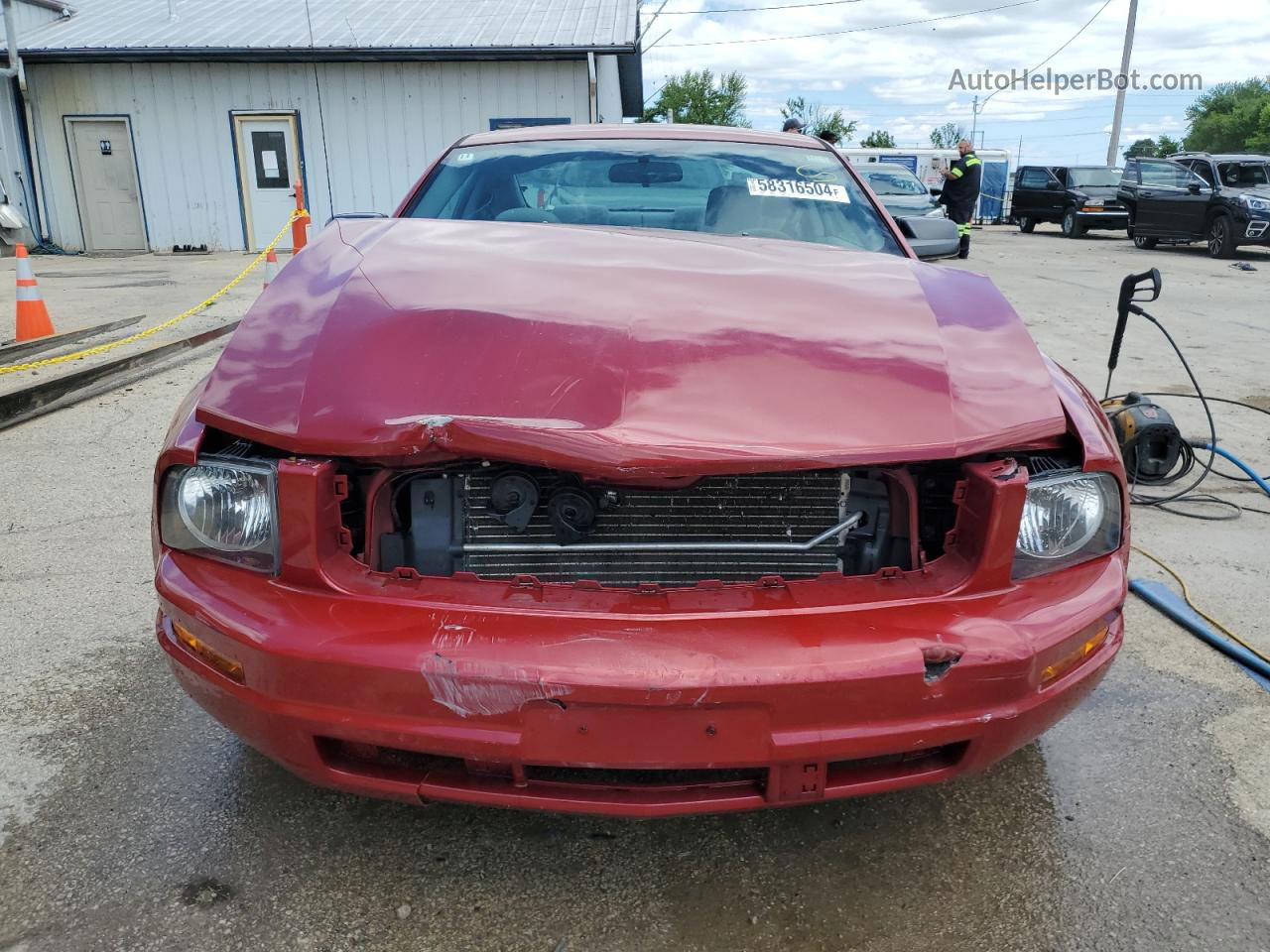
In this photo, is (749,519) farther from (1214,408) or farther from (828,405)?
(1214,408)

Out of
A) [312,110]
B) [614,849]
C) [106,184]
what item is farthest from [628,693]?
[106,184]

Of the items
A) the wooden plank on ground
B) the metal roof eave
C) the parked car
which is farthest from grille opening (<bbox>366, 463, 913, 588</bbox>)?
the metal roof eave

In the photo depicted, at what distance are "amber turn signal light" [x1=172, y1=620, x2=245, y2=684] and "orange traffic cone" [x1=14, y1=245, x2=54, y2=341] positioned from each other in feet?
21.8

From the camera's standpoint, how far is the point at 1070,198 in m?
21.8

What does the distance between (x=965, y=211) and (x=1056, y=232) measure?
11.5m

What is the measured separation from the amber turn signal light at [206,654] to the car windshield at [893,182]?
16.8 m

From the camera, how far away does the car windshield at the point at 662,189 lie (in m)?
3.05

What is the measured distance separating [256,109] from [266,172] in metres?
0.99

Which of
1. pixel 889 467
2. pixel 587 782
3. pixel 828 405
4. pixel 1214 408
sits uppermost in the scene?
pixel 828 405

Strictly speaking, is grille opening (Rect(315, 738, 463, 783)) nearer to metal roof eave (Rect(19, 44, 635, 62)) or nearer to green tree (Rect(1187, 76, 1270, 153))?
metal roof eave (Rect(19, 44, 635, 62))

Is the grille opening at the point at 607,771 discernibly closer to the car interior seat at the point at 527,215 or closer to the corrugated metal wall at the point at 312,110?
the car interior seat at the point at 527,215

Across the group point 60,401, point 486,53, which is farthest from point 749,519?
point 486,53

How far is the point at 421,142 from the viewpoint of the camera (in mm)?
15547

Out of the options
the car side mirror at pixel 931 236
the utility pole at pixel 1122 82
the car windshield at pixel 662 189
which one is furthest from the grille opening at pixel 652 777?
the utility pole at pixel 1122 82
